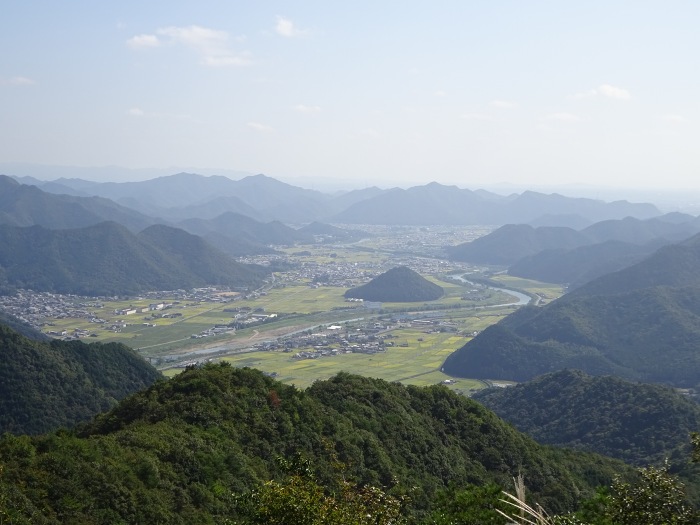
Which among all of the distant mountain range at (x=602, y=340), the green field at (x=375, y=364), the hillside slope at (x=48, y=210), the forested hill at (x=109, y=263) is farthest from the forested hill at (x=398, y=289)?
the hillside slope at (x=48, y=210)

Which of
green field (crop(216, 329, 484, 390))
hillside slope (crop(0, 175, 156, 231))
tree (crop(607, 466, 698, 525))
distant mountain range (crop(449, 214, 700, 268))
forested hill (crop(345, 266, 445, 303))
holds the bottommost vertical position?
green field (crop(216, 329, 484, 390))

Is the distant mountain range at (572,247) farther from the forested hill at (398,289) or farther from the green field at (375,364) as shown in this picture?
the green field at (375,364)

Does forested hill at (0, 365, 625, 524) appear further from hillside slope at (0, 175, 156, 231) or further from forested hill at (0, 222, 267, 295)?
hillside slope at (0, 175, 156, 231)

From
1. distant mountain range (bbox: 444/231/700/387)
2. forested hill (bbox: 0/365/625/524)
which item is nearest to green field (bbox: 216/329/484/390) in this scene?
distant mountain range (bbox: 444/231/700/387)

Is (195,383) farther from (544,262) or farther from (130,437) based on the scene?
(544,262)

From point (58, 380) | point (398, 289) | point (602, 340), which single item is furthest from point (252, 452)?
point (398, 289)

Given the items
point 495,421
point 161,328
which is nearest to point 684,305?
point 495,421
